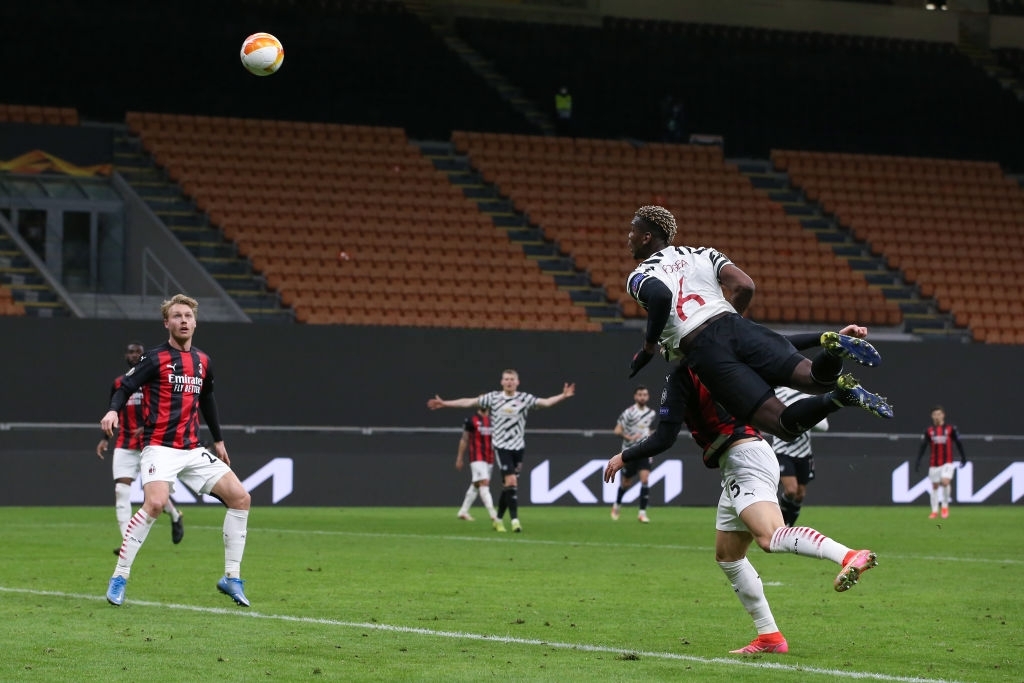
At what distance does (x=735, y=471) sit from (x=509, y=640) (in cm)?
195

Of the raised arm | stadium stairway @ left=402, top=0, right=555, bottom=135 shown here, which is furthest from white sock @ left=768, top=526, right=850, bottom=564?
stadium stairway @ left=402, top=0, right=555, bottom=135

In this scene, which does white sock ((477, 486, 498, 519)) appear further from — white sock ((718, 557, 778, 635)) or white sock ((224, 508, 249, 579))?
white sock ((718, 557, 778, 635))

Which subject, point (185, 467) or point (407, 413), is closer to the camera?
point (185, 467)

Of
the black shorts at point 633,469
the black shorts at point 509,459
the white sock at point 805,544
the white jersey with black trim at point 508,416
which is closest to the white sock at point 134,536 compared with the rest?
the white sock at point 805,544

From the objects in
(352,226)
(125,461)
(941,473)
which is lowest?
(125,461)

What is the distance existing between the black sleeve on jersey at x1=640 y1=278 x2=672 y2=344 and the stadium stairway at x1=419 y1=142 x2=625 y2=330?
934 inches

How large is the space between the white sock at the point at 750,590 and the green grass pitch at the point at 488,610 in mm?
239

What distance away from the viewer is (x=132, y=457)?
18406mm

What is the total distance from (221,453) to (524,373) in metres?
18.2

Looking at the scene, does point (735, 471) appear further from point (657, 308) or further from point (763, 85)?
point (763, 85)

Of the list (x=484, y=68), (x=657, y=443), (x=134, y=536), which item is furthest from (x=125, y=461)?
(x=484, y=68)

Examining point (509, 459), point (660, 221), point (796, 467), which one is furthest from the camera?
point (509, 459)

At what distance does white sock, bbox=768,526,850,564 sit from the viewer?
8781 millimetres

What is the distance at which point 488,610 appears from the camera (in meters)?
12.5
